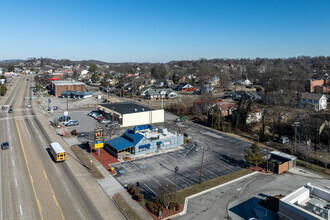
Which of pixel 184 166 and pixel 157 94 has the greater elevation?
pixel 157 94

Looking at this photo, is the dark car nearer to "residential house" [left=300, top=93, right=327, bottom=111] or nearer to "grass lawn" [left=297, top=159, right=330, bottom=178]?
"grass lawn" [left=297, top=159, right=330, bottom=178]

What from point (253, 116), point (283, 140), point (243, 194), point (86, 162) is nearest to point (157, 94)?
point (253, 116)

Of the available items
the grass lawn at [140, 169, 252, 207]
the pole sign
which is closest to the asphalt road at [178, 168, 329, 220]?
the grass lawn at [140, 169, 252, 207]

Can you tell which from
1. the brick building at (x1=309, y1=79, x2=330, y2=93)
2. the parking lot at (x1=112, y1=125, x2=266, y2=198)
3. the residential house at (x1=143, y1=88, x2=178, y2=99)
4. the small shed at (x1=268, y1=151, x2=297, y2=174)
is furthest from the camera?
the brick building at (x1=309, y1=79, x2=330, y2=93)

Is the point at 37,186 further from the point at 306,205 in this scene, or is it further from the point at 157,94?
the point at 157,94

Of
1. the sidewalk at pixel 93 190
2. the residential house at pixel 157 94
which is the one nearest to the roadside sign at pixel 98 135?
the sidewalk at pixel 93 190
